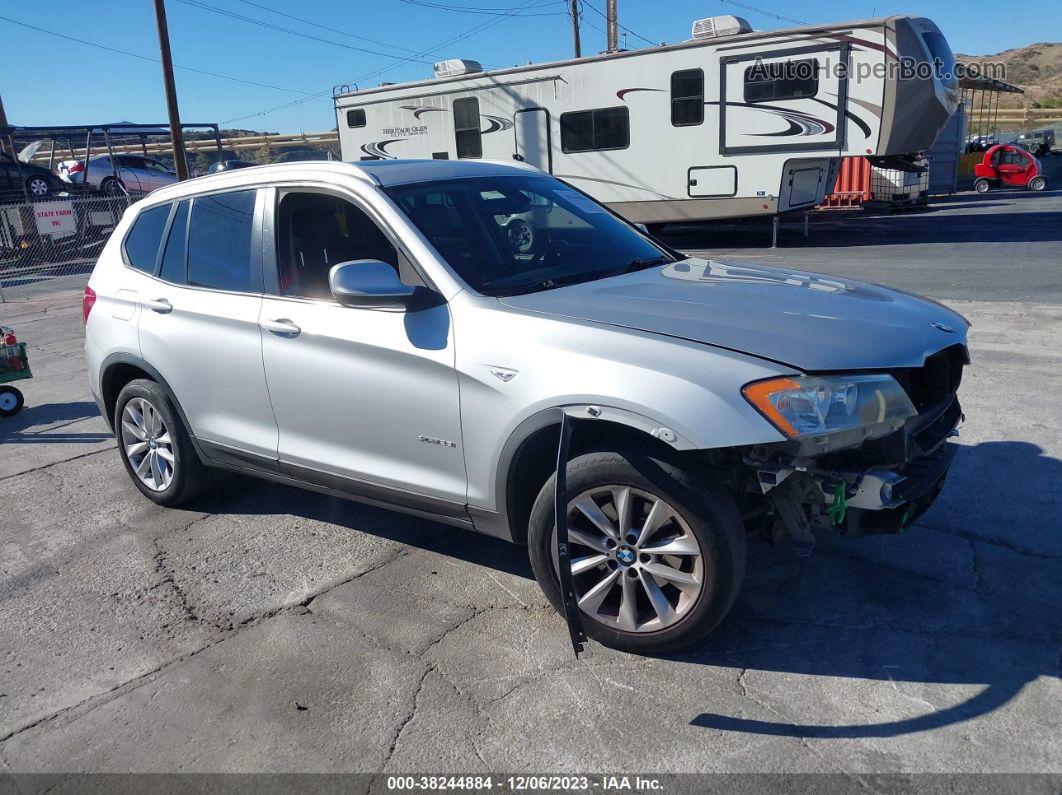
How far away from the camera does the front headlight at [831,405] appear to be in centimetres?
287

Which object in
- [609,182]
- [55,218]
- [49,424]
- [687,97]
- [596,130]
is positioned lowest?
[49,424]

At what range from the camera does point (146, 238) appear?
5023 millimetres

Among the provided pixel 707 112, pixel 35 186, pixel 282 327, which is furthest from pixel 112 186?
pixel 282 327

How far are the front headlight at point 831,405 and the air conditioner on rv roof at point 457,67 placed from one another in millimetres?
15623

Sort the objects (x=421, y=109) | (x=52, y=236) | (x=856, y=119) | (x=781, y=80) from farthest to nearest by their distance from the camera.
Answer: (x=52, y=236) → (x=421, y=109) → (x=781, y=80) → (x=856, y=119)

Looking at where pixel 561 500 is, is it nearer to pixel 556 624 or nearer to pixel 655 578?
pixel 655 578

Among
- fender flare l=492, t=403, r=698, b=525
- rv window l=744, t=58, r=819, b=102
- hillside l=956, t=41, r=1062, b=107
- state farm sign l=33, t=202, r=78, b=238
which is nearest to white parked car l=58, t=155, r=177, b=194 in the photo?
state farm sign l=33, t=202, r=78, b=238

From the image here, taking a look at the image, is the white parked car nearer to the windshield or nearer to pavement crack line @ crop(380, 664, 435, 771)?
the windshield

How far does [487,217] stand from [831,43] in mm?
11494

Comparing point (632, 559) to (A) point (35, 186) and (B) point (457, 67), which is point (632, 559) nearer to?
(B) point (457, 67)

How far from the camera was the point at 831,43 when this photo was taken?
13453mm

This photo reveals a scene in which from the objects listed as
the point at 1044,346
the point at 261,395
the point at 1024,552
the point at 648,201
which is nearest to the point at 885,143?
the point at 648,201

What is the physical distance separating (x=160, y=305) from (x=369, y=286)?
1.81 m

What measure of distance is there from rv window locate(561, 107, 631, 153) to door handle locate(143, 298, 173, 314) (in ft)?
40.0
